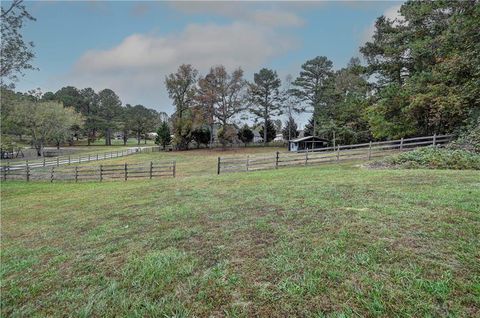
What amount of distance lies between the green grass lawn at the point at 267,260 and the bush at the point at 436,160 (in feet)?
18.1

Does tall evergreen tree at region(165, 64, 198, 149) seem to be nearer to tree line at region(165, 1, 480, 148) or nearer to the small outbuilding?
tree line at region(165, 1, 480, 148)

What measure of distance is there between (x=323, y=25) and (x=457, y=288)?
33.1 ft

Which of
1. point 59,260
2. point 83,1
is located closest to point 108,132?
point 83,1

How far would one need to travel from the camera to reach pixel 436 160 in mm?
12047

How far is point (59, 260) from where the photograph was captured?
4469 mm

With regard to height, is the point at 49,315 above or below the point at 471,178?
below

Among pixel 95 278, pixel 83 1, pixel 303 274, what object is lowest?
pixel 95 278

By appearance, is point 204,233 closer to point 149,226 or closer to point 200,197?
point 149,226

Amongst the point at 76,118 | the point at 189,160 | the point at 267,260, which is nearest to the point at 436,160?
the point at 267,260

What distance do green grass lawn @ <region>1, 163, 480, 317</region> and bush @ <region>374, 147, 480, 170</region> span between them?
552 centimetres

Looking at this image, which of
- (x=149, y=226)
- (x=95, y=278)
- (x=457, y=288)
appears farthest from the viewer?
(x=149, y=226)

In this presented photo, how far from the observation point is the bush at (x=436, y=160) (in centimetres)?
1140

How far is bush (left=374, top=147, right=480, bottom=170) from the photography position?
11.4 meters

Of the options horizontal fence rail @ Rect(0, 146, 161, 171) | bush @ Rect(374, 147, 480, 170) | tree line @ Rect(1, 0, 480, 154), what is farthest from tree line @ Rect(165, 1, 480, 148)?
horizontal fence rail @ Rect(0, 146, 161, 171)
